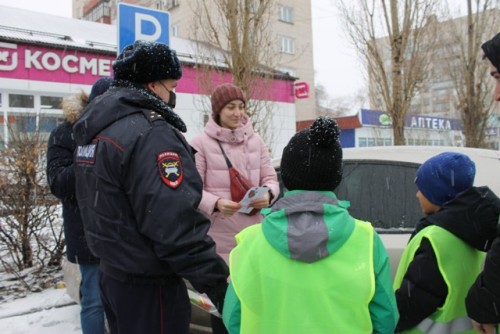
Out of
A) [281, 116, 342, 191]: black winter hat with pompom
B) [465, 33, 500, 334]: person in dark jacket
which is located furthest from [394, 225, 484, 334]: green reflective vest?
[281, 116, 342, 191]: black winter hat with pompom

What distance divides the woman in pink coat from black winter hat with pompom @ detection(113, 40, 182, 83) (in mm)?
835

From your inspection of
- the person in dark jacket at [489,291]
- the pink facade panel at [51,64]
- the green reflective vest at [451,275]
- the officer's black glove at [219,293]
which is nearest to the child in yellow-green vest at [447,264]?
the green reflective vest at [451,275]

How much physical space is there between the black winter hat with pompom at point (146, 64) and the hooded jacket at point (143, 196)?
11 centimetres

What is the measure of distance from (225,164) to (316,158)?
1259 mm

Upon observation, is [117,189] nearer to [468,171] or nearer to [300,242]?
[300,242]

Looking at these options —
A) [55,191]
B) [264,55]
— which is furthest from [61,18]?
[55,191]

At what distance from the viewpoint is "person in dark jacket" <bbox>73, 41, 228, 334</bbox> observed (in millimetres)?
1679

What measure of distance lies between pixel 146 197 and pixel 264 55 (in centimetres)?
813

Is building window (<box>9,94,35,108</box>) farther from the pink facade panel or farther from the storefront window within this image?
the pink facade panel

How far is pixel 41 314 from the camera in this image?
424cm

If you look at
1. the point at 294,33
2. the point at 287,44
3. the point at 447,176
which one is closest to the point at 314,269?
the point at 447,176

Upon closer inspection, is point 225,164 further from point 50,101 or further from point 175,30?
point 175,30

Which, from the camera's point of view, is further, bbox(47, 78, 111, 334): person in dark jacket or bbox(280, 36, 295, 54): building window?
bbox(280, 36, 295, 54): building window

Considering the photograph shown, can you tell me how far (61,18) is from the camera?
1714 cm
